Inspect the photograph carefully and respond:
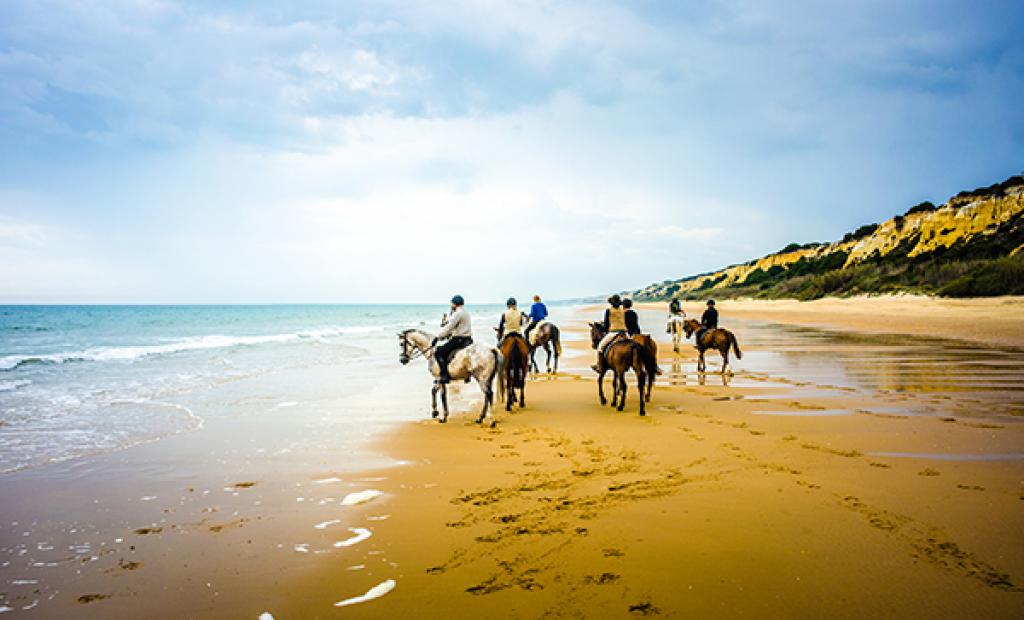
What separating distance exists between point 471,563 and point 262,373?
47.5 feet

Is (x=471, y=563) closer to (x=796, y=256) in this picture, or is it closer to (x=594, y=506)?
(x=594, y=506)

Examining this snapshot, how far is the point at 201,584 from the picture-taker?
3594 mm

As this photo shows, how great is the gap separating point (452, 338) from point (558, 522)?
5447 millimetres

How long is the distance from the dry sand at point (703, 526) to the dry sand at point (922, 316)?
18687mm

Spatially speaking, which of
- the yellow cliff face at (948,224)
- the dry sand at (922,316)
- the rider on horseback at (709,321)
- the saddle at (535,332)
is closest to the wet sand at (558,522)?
the rider on horseback at (709,321)

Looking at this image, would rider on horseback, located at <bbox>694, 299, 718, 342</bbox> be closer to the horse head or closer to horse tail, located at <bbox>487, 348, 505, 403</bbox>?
horse tail, located at <bbox>487, 348, 505, 403</bbox>

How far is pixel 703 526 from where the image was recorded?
4.30 m

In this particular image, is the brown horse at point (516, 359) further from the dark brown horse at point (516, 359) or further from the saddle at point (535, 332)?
the saddle at point (535, 332)

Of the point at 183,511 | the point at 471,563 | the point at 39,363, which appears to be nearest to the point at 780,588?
the point at 471,563

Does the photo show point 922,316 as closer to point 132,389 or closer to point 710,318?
point 710,318

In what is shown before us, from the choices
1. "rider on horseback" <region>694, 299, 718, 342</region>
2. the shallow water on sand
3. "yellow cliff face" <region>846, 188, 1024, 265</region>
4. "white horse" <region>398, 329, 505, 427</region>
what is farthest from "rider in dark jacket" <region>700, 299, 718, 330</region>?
"yellow cliff face" <region>846, 188, 1024, 265</region>

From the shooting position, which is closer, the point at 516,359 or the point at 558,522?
the point at 558,522

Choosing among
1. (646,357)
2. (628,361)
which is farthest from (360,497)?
(646,357)

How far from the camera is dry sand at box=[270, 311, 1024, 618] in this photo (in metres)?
3.24
